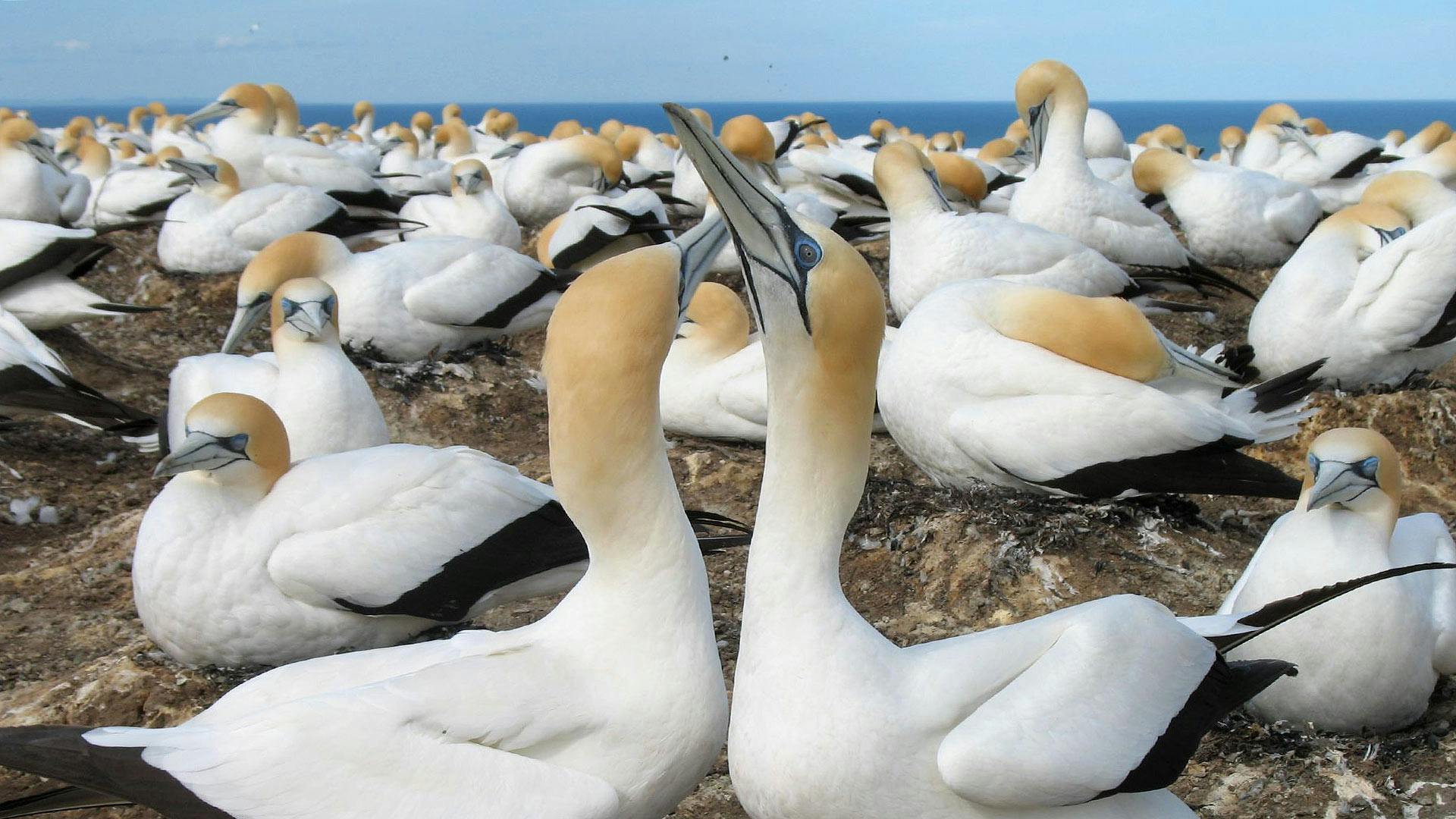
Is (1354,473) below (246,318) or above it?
above

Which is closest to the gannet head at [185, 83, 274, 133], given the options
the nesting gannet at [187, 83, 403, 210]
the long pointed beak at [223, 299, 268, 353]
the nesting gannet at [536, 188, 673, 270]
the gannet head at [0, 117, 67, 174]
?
the nesting gannet at [187, 83, 403, 210]

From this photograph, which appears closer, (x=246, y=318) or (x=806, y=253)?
(x=806, y=253)

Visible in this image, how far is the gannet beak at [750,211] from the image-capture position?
2229 mm

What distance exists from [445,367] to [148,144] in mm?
14976

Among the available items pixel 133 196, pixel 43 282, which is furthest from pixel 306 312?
pixel 133 196

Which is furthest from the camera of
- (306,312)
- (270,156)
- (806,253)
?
(270,156)

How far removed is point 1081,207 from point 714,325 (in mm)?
2362

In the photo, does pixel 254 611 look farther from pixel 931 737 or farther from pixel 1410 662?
pixel 1410 662

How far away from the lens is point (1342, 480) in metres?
3.49

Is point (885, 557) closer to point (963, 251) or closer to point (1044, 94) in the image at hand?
point (963, 251)

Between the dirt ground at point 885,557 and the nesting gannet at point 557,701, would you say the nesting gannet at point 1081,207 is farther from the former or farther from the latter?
the nesting gannet at point 557,701

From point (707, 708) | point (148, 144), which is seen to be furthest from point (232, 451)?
point (148, 144)

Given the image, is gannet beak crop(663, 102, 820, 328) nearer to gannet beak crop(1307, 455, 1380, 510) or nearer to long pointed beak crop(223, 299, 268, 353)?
gannet beak crop(1307, 455, 1380, 510)

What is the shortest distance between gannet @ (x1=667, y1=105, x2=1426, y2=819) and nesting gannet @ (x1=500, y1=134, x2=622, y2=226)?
8089 mm
